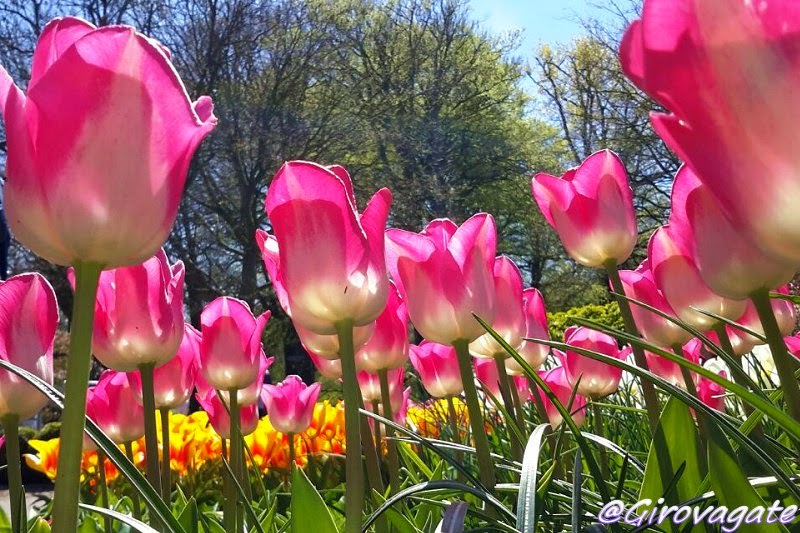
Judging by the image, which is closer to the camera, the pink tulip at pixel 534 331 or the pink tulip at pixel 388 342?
the pink tulip at pixel 388 342

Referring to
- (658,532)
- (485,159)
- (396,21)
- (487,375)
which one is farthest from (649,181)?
(658,532)

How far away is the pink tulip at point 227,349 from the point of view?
4.23ft

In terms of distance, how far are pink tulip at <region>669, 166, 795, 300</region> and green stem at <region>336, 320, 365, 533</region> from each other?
0.37 meters

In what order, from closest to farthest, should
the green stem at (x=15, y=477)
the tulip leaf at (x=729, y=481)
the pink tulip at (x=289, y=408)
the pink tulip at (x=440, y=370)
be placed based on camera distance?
the tulip leaf at (x=729, y=481) → the green stem at (x=15, y=477) → the pink tulip at (x=440, y=370) → the pink tulip at (x=289, y=408)

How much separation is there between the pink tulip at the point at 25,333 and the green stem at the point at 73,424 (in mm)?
472

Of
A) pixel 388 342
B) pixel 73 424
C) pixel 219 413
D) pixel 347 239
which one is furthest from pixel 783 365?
pixel 219 413

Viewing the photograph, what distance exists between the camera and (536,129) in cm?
2275

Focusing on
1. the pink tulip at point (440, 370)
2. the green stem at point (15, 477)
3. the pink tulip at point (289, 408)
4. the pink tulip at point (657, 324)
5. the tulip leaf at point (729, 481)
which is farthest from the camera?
the pink tulip at point (289, 408)

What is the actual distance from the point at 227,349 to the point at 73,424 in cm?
80

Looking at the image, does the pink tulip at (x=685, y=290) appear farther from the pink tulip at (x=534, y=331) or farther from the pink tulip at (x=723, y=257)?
the pink tulip at (x=534, y=331)

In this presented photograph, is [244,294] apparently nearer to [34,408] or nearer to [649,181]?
[649,181]

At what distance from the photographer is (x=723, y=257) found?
2.49ft

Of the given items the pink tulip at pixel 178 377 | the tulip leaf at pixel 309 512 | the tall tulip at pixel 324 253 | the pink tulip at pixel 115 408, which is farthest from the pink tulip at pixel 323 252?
the pink tulip at pixel 115 408

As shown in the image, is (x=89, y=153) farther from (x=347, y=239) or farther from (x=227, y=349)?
(x=227, y=349)
